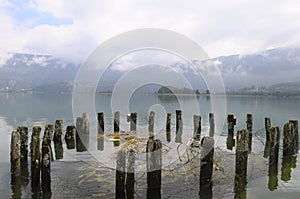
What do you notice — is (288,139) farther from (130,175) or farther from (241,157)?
(130,175)

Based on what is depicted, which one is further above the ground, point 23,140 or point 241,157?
point 23,140

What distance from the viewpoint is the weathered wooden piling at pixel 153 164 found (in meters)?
11.2

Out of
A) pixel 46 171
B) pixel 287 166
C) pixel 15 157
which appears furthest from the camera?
pixel 287 166

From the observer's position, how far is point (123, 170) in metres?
10.8

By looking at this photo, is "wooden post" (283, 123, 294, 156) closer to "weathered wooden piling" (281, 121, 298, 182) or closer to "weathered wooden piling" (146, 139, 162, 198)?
"weathered wooden piling" (281, 121, 298, 182)

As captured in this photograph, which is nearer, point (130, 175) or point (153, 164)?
point (130, 175)

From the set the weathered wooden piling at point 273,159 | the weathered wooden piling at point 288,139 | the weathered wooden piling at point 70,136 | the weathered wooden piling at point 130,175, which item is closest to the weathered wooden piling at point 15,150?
the weathered wooden piling at point 130,175

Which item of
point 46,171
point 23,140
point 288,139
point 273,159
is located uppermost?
point 23,140

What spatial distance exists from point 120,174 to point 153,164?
128 centimetres

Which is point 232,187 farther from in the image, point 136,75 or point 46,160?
point 136,75

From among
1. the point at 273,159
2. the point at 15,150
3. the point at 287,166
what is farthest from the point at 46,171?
the point at 287,166

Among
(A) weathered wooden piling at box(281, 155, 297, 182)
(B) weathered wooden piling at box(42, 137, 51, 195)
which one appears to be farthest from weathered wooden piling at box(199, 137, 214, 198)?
(B) weathered wooden piling at box(42, 137, 51, 195)

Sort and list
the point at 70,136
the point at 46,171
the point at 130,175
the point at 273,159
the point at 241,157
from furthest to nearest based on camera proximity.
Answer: the point at 70,136, the point at 273,159, the point at 241,157, the point at 46,171, the point at 130,175

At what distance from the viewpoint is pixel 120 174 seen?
35.7 feet
